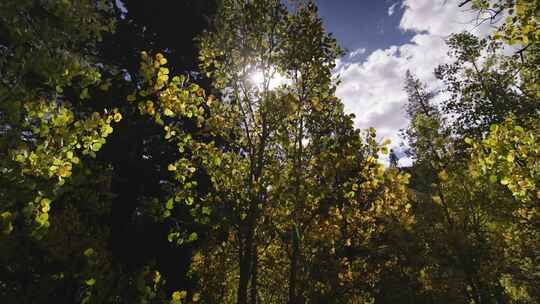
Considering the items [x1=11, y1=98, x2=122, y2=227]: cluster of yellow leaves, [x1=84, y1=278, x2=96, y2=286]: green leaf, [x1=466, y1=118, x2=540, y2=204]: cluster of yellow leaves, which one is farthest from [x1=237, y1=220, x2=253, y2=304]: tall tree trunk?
→ [x1=466, y1=118, x2=540, y2=204]: cluster of yellow leaves

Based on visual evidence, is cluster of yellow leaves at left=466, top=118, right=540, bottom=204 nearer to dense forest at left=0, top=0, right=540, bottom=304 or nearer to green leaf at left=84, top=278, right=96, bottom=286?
dense forest at left=0, top=0, right=540, bottom=304

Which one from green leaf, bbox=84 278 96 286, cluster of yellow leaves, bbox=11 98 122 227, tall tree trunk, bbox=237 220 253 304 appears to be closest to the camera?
cluster of yellow leaves, bbox=11 98 122 227

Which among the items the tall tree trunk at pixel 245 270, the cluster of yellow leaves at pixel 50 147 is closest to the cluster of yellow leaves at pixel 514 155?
the tall tree trunk at pixel 245 270

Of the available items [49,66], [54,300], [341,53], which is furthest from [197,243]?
[49,66]

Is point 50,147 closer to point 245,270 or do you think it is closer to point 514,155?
point 245,270

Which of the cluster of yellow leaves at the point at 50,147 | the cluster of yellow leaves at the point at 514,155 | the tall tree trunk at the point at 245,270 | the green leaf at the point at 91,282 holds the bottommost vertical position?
the green leaf at the point at 91,282

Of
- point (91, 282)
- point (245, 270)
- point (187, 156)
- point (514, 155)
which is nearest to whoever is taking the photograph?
point (91, 282)

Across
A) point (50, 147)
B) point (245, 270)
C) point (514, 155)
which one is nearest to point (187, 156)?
point (245, 270)

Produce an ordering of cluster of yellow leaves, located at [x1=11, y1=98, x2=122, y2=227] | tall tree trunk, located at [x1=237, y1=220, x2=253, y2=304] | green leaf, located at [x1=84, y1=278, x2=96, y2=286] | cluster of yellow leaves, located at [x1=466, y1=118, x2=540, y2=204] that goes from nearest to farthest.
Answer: cluster of yellow leaves, located at [x1=11, y1=98, x2=122, y2=227] → green leaf, located at [x1=84, y1=278, x2=96, y2=286] → cluster of yellow leaves, located at [x1=466, y1=118, x2=540, y2=204] → tall tree trunk, located at [x1=237, y1=220, x2=253, y2=304]

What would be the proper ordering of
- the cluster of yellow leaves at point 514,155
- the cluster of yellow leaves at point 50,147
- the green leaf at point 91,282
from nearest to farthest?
the cluster of yellow leaves at point 50,147
the green leaf at point 91,282
the cluster of yellow leaves at point 514,155

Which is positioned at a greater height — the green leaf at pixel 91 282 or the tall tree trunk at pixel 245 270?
the tall tree trunk at pixel 245 270

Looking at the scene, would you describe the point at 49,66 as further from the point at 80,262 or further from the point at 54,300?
the point at 54,300

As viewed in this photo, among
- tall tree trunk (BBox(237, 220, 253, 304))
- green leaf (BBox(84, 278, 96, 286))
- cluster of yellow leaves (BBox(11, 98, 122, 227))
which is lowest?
green leaf (BBox(84, 278, 96, 286))

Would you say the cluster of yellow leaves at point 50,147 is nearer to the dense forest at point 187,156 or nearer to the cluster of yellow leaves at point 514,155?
the dense forest at point 187,156
